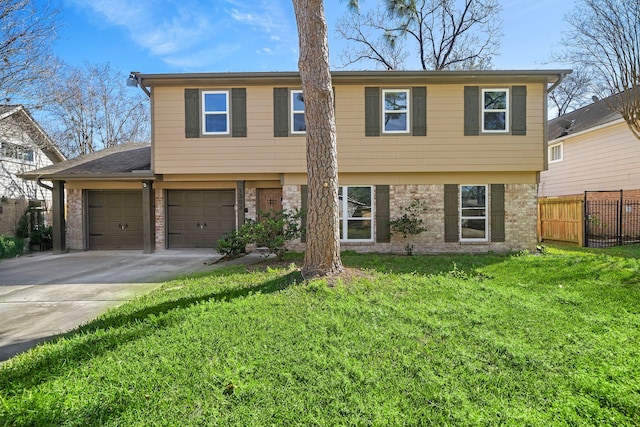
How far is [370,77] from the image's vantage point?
31.6ft

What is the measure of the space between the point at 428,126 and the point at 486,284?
5601 millimetres

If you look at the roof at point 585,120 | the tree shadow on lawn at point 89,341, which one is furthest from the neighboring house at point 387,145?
the roof at point 585,120

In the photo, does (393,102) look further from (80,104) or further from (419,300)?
(80,104)

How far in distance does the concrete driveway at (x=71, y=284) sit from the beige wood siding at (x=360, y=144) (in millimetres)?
3053

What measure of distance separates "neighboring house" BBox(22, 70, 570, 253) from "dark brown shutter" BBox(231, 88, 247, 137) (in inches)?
1.2

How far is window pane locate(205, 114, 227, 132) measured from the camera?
32.9 feet

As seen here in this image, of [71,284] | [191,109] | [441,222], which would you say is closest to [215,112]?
[191,109]

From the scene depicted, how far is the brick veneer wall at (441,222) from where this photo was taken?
32.9 ft

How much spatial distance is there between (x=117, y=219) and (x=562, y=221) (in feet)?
53.1

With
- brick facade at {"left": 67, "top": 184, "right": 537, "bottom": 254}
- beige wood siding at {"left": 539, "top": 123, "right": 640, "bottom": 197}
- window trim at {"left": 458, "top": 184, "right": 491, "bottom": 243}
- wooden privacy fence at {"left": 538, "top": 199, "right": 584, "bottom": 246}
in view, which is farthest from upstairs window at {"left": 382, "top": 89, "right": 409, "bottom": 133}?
beige wood siding at {"left": 539, "top": 123, "right": 640, "bottom": 197}

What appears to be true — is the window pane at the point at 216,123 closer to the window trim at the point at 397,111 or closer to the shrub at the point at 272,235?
the shrub at the point at 272,235

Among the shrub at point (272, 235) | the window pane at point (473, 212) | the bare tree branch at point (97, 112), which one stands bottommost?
the shrub at point (272, 235)

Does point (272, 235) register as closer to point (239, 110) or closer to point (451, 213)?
point (239, 110)

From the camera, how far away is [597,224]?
1304 cm
